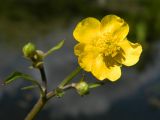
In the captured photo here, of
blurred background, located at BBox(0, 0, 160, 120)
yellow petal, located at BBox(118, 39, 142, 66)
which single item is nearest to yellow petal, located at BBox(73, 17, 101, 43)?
yellow petal, located at BBox(118, 39, 142, 66)

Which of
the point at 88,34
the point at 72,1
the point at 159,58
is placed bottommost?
the point at 159,58

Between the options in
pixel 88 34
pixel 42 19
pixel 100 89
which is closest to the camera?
pixel 88 34

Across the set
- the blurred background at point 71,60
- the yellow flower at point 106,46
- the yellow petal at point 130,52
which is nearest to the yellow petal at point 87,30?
the yellow flower at point 106,46

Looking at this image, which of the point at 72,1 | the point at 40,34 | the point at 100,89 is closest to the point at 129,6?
the point at 72,1

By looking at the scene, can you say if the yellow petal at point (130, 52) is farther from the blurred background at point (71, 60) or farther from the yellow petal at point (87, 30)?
the blurred background at point (71, 60)

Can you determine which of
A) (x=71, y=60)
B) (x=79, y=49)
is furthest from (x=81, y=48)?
(x=71, y=60)

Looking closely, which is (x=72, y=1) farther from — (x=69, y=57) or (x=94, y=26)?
(x=94, y=26)

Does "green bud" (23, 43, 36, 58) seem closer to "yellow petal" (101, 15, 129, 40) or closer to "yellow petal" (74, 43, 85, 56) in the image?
"yellow petal" (74, 43, 85, 56)
